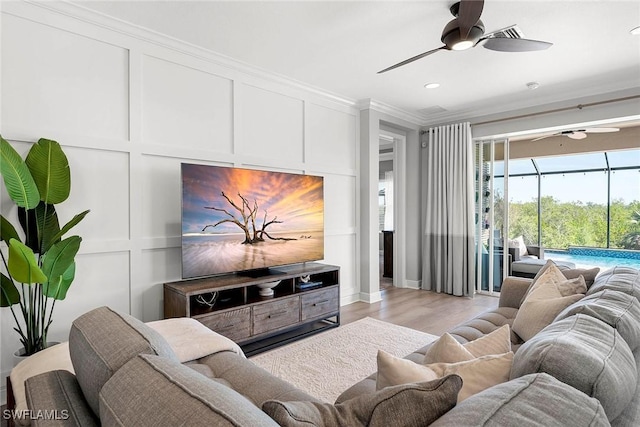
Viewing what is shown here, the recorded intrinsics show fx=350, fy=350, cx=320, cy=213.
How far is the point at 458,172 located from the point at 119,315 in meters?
4.81

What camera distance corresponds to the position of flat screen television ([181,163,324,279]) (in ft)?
9.34

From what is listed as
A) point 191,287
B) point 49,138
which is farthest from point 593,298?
point 49,138

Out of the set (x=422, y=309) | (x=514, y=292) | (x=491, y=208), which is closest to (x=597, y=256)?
(x=491, y=208)

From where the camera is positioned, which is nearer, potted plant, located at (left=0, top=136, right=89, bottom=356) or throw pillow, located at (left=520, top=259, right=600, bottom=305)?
potted plant, located at (left=0, top=136, right=89, bottom=356)

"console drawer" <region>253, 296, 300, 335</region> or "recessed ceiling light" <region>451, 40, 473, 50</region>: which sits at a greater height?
"recessed ceiling light" <region>451, 40, 473, 50</region>

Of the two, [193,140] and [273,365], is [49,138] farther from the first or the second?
[273,365]

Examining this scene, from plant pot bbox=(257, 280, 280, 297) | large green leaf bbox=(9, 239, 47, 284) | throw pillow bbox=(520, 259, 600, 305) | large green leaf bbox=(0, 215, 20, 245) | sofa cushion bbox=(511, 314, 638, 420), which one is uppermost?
large green leaf bbox=(0, 215, 20, 245)

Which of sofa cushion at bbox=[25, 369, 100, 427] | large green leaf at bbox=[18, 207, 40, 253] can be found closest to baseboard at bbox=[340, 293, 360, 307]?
large green leaf at bbox=[18, 207, 40, 253]

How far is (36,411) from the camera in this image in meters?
0.91

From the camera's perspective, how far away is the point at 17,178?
6.56ft

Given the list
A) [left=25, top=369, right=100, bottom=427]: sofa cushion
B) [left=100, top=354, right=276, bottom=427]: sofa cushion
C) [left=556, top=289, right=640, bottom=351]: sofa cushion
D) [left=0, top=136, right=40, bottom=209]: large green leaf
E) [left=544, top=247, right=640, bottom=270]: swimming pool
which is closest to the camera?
[left=100, top=354, right=276, bottom=427]: sofa cushion

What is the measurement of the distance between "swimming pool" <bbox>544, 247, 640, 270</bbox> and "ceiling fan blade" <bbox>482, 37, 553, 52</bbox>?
6.96 m

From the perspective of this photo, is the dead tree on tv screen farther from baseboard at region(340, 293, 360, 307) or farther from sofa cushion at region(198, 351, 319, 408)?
baseboard at region(340, 293, 360, 307)

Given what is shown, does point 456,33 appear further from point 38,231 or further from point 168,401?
point 38,231
